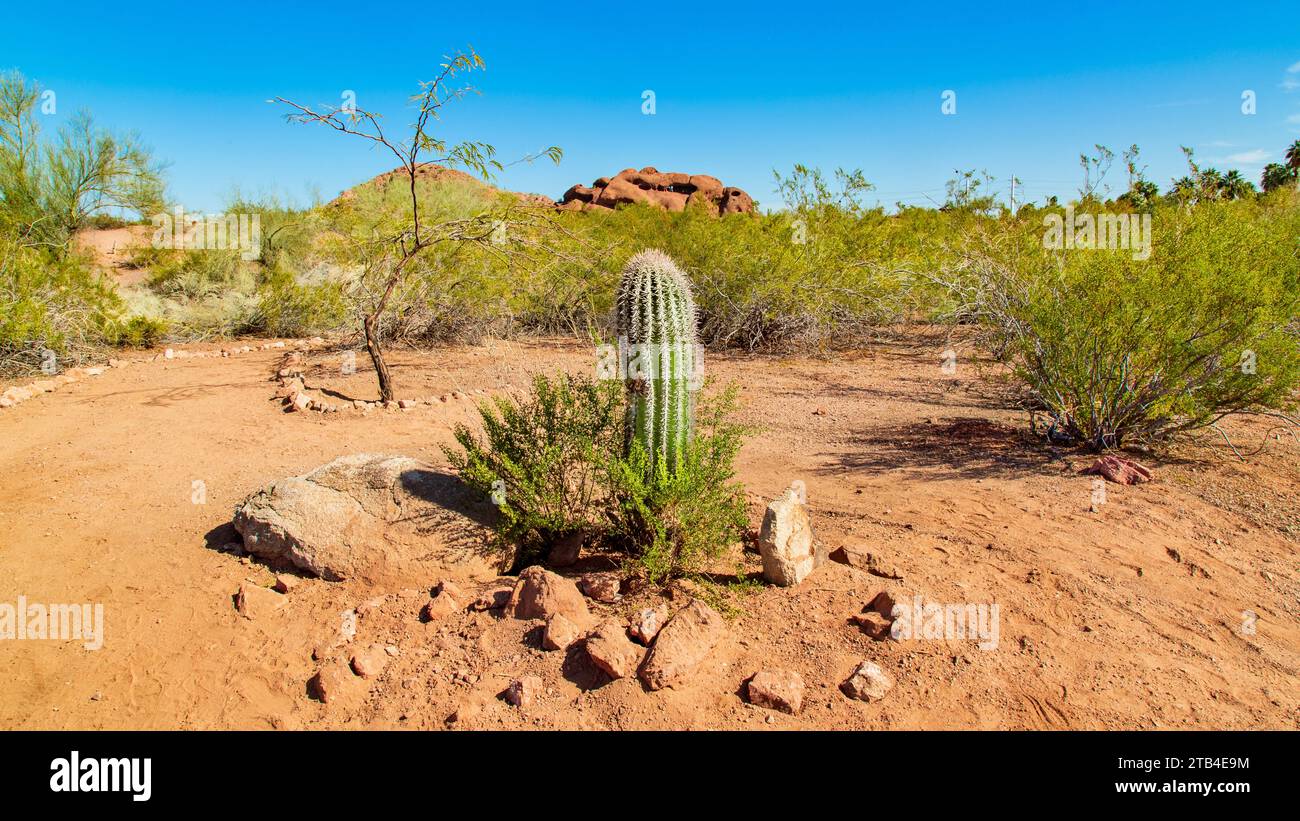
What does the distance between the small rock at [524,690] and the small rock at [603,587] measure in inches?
26.5

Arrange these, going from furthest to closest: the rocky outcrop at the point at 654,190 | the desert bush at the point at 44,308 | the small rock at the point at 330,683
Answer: the rocky outcrop at the point at 654,190 < the desert bush at the point at 44,308 < the small rock at the point at 330,683

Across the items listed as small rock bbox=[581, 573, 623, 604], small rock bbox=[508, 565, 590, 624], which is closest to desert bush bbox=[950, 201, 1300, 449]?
small rock bbox=[581, 573, 623, 604]

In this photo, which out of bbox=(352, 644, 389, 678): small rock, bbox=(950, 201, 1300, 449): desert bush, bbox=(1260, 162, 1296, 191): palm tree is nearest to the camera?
bbox=(352, 644, 389, 678): small rock

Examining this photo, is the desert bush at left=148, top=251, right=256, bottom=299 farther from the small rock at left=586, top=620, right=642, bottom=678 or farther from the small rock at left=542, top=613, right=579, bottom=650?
the small rock at left=586, top=620, right=642, bottom=678

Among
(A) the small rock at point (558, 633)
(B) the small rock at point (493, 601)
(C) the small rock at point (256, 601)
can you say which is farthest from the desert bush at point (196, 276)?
(A) the small rock at point (558, 633)

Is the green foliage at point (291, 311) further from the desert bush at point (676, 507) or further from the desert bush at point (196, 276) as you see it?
the desert bush at point (676, 507)

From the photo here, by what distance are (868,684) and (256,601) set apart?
3.07 m

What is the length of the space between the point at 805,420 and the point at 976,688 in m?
4.63

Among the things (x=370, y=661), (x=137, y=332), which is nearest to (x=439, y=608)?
Result: (x=370, y=661)

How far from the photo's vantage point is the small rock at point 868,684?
2797 millimetres

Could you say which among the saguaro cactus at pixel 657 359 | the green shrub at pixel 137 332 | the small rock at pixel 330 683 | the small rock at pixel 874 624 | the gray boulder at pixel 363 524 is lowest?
the small rock at pixel 330 683

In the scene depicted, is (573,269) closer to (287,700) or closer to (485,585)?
(485,585)

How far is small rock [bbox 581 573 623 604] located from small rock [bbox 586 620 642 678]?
0.47 m

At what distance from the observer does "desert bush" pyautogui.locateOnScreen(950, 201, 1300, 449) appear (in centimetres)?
515
